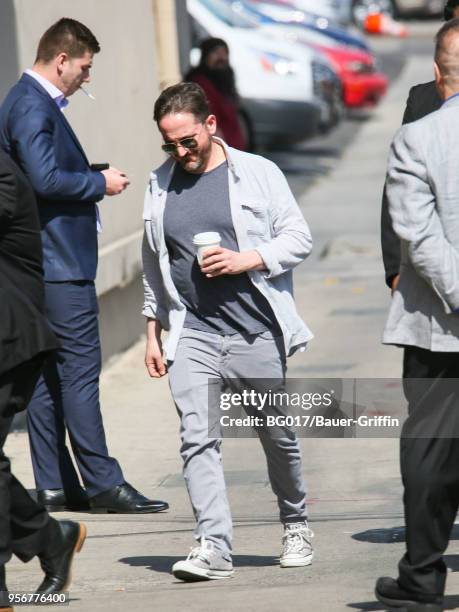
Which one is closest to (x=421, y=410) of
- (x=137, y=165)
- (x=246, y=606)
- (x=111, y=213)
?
(x=246, y=606)

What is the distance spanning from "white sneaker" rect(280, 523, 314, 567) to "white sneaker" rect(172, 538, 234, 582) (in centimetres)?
29

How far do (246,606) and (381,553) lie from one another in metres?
0.90

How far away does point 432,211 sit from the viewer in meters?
4.48

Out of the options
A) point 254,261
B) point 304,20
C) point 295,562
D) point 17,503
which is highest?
point 254,261

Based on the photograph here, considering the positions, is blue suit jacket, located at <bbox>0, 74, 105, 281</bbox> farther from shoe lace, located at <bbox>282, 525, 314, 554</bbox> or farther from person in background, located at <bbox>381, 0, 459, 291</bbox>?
shoe lace, located at <bbox>282, 525, 314, 554</bbox>

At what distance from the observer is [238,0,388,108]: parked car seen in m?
22.6

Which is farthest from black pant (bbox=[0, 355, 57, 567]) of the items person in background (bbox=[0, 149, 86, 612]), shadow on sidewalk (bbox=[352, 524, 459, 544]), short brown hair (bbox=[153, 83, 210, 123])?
shadow on sidewalk (bbox=[352, 524, 459, 544])

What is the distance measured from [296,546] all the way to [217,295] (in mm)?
980

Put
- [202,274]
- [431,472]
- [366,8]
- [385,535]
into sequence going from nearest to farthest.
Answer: [431,472]
[202,274]
[385,535]
[366,8]

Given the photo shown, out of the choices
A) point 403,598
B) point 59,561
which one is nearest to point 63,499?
point 59,561

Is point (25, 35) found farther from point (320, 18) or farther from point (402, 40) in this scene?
point (402, 40)

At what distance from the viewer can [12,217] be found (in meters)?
4.85

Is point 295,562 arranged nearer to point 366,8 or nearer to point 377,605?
point 377,605

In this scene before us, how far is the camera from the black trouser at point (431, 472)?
15.0ft
